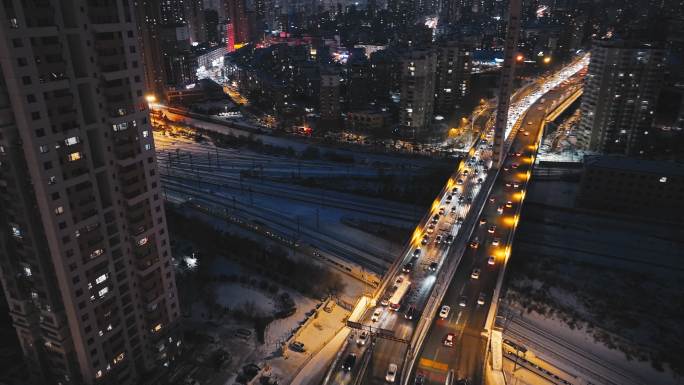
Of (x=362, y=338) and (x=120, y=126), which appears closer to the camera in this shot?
(x=120, y=126)

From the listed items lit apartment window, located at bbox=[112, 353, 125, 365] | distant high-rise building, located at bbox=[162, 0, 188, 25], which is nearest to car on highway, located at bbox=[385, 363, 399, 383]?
lit apartment window, located at bbox=[112, 353, 125, 365]

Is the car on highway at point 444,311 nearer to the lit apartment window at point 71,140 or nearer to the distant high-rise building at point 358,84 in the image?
the lit apartment window at point 71,140

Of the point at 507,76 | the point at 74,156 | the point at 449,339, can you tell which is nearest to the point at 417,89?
the point at 507,76

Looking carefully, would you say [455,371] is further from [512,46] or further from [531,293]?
[512,46]

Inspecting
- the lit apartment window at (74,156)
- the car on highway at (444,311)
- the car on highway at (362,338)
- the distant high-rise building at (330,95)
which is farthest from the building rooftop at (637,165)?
the lit apartment window at (74,156)

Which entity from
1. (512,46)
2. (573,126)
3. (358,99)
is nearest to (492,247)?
(512,46)

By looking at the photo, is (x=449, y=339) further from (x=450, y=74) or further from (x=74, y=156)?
(x=450, y=74)

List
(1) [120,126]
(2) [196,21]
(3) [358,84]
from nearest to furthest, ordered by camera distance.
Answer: (1) [120,126] → (3) [358,84] → (2) [196,21]
